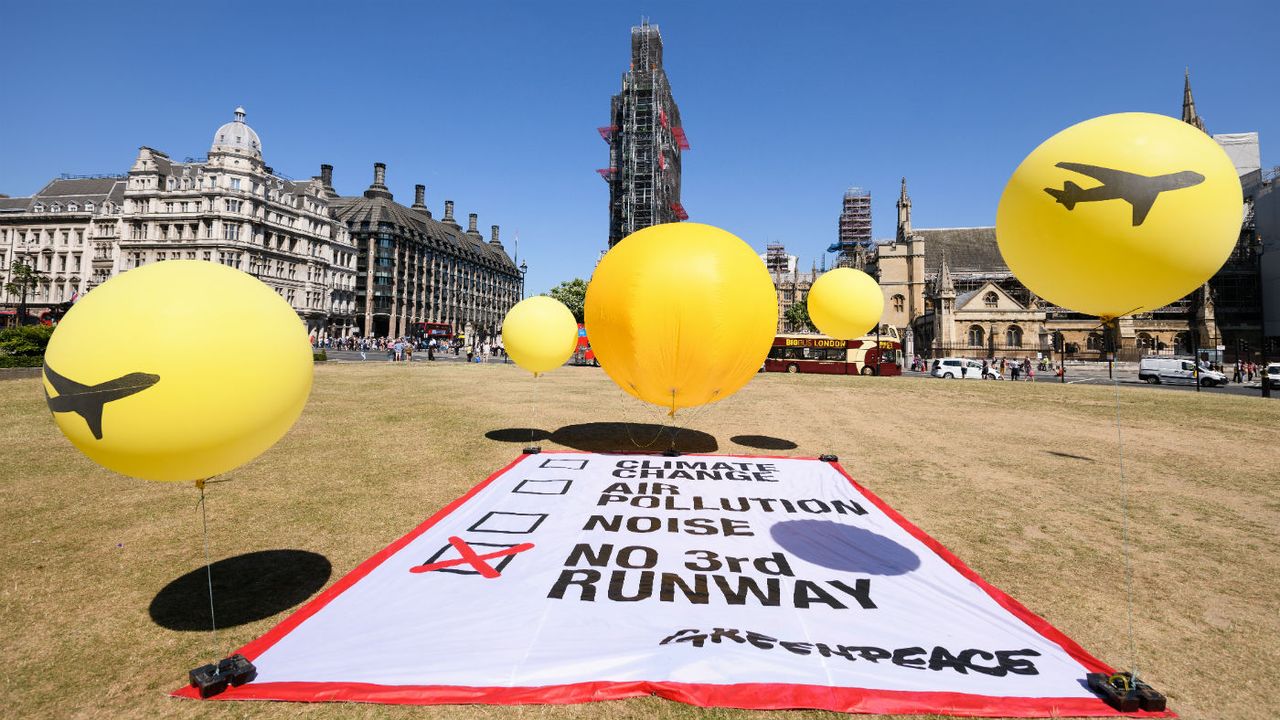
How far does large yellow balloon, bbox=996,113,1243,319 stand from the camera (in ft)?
12.5

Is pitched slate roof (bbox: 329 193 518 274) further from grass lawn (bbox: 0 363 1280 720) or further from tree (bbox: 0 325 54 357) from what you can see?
grass lawn (bbox: 0 363 1280 720)

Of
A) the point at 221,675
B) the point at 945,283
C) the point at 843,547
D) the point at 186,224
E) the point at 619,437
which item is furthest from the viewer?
the point at 186,224

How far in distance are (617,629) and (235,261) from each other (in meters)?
78.8

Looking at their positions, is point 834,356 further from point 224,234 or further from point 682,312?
point 224,234

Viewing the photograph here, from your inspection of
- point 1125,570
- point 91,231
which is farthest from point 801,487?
point 91,231

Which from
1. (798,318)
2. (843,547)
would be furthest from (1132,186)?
(798,318)

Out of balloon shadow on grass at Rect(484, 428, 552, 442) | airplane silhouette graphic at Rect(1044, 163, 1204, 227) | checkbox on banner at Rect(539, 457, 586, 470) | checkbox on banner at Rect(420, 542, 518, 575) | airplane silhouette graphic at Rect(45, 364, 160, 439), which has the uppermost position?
airplane silhouette graphic at Rect(1044, 163, 1204, 227)

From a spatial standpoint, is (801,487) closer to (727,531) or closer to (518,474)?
(727,531)

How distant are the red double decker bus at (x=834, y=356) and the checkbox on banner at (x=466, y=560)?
120 ft

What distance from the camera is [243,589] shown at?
482 centimetres

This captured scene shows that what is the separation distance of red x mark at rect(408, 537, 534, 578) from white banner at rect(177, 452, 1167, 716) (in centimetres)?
2

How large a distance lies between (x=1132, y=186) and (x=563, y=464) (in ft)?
26.7

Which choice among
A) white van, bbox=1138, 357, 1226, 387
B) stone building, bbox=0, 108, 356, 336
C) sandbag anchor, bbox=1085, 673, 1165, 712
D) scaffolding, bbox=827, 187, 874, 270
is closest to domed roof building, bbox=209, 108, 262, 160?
stone building, bbox=0, 108, 356, 336

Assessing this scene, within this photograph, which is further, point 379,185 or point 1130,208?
point 379,185
